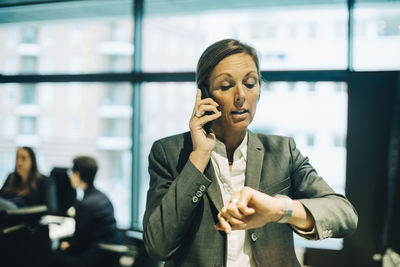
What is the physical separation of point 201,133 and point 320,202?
→ 14.7 inches

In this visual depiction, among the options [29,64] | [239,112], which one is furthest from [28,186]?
[239,112]

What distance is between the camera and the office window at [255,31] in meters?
3.16

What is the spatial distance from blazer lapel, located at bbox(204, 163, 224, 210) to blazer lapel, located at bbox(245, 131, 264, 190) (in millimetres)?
93

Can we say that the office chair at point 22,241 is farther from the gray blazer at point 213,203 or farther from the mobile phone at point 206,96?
the mobile phone at point 206,96

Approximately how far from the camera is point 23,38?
4.34 meters

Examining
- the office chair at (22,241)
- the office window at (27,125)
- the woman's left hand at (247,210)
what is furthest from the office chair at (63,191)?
the woman's left hand at (247,210)

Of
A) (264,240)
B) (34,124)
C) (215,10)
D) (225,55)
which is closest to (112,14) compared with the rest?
(215,10)

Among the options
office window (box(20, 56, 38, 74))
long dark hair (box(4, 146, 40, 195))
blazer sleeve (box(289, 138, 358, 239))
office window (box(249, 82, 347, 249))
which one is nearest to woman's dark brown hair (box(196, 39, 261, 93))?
blazer sleeve (box(289, 138, 358, 239))

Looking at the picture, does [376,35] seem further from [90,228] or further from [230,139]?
[90,228]

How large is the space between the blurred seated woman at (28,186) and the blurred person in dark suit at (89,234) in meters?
0.75

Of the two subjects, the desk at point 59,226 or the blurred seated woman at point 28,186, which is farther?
the blurred seated woman at point 28,186

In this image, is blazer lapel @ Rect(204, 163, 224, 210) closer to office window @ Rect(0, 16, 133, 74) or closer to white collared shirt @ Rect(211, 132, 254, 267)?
white collared shirt @ Rect(211, 132, 254, 267)

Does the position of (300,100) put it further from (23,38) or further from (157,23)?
Result: (23,38)

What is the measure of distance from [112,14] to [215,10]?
3.97 ft
